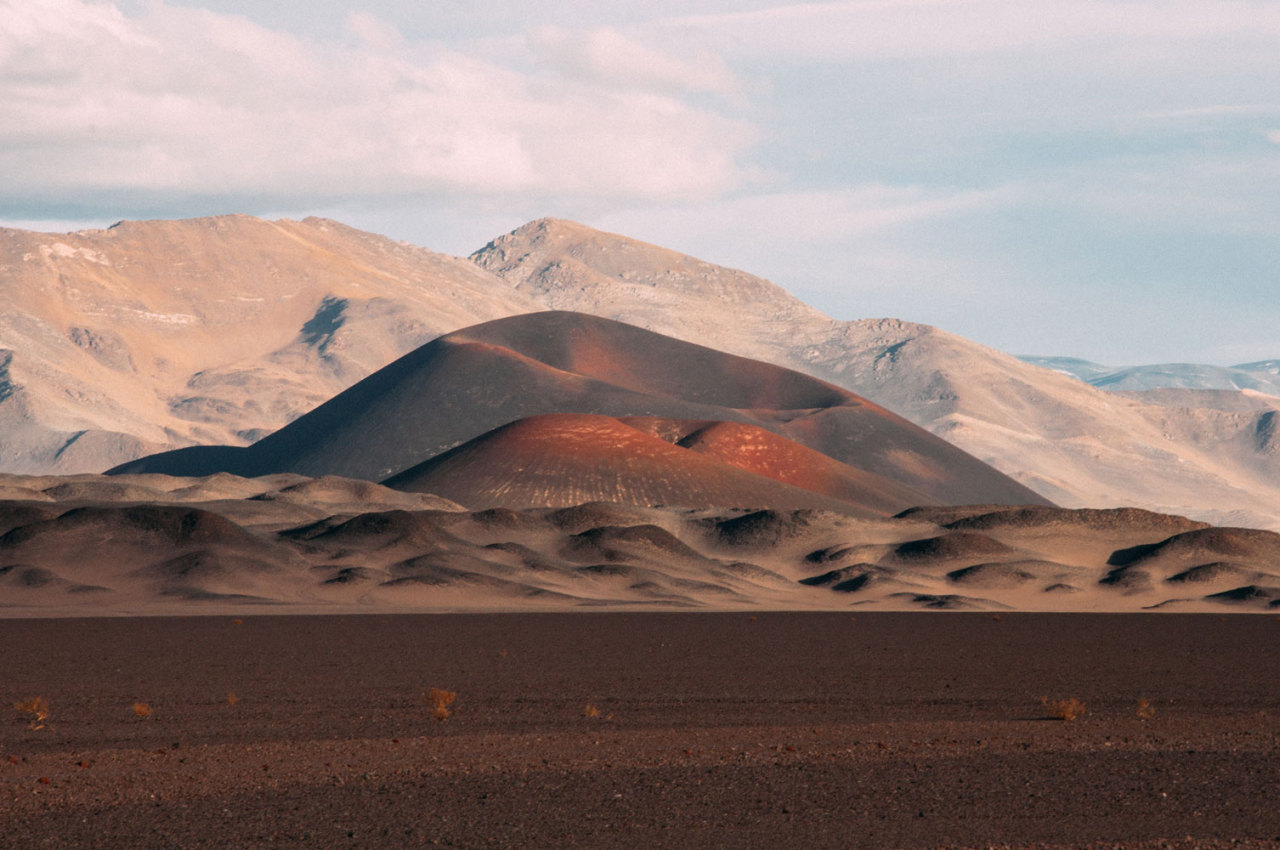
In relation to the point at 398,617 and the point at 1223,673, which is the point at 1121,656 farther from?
the point at 398,617

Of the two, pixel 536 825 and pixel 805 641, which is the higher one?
pixel 536 825

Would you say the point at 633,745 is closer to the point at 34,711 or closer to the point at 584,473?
the point at 34,711

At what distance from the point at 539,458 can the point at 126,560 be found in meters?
64.6

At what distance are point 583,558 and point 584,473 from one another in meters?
43.4

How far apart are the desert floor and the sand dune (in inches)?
1076

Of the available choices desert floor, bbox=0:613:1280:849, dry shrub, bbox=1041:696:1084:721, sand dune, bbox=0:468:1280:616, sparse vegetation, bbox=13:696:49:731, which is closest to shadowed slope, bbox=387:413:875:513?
sand dune, bbox=0:468:1280:616

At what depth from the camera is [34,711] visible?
2781 centimetres

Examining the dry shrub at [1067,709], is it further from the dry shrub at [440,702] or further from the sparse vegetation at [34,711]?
the sparse vegetation at [34,711]

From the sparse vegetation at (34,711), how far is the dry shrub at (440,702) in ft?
23.4

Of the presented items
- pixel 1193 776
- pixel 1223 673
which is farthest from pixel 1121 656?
pixel 1193 776

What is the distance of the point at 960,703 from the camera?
31453 mm

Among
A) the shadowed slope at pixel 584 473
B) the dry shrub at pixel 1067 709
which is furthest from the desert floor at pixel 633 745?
the shadowed slope at pixel 584 473

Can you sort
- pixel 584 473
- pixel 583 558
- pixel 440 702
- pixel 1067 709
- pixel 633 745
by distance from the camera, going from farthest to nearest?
1. pixel 584 473
2. pixel 583 558
3. pixel 440 702
4. pixel 1067 709
5. pixel 633 745

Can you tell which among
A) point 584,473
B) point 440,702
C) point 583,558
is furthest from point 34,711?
point 584,473
